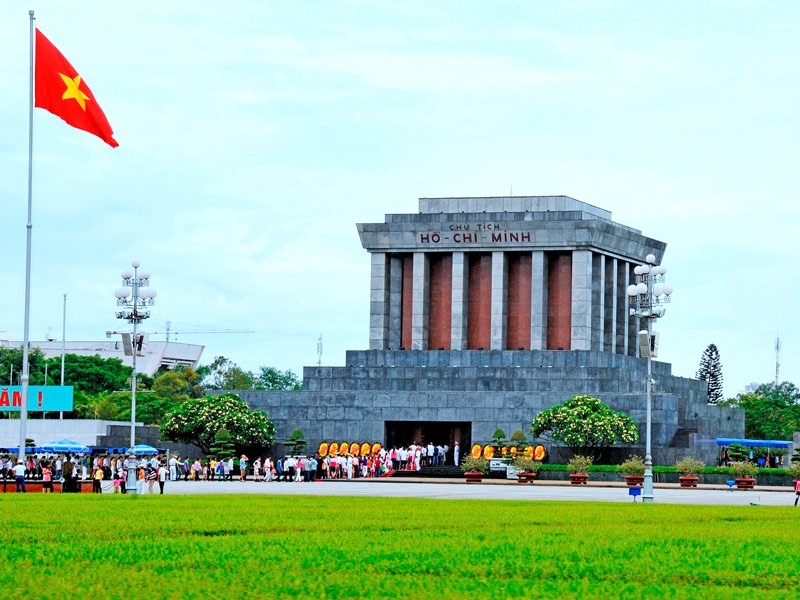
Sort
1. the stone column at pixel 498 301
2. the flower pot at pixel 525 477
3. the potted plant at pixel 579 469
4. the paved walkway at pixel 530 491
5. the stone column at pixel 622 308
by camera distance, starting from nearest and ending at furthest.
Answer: the paved walkway at pixel 530 491 < the potted plant at pixel 579 469 < the flower pot at pixel 525 477 < the stone column at pixel 498 301 < the stone column at pixel 622 308

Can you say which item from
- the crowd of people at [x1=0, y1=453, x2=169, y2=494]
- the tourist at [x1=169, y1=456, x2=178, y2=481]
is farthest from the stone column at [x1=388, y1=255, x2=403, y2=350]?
the tourist at [x1=169, y1=456, x2=178, y2=481]

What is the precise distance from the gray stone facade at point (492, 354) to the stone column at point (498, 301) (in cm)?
5

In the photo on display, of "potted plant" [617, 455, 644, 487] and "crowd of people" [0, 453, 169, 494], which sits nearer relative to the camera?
"crowd of people" [0, 453, 169, 494]

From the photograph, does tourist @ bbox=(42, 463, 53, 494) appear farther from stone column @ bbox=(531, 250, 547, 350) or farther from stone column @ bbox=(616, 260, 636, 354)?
stone column @ bbox=(616, 260, 636, 354)

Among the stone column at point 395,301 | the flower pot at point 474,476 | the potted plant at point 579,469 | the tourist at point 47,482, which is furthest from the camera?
the stone column at point 395,301

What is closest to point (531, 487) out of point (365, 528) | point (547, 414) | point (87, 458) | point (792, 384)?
point (547, 414)

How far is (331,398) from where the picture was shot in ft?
246

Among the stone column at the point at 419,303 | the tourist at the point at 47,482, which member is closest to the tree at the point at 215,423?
the stone column at the point at 419,303

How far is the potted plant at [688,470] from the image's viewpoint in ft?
198

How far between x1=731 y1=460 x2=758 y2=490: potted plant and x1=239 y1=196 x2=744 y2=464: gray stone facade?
20.8 ft

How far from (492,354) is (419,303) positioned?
5.77 metres

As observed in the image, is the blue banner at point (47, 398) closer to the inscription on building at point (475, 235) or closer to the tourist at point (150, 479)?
the inscription on building at point (475, 235)

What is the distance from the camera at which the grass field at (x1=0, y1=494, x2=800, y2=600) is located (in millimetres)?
17297

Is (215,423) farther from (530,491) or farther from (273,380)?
(273,380)
